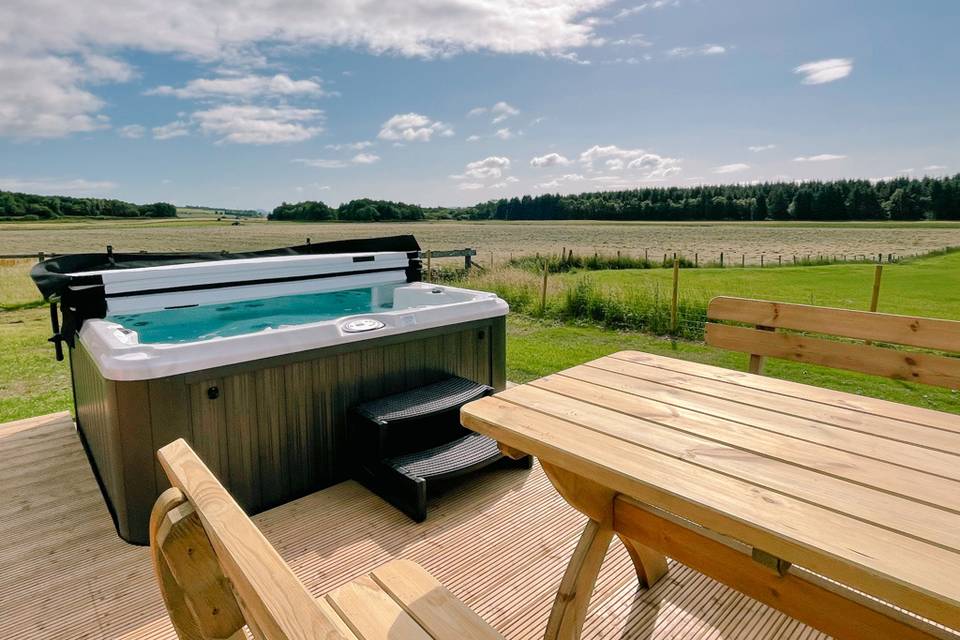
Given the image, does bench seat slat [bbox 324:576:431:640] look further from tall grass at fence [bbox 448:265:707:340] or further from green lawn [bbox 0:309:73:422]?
tall grass at fence [bbox 448:265:707:340]

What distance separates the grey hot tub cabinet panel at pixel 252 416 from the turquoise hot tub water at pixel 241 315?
2.27ft

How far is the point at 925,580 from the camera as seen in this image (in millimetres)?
741

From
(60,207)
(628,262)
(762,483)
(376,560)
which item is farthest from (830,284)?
(60,207)

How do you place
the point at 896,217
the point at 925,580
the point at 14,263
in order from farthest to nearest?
the point at 896,217
the point at 14,263
the point at 925,580

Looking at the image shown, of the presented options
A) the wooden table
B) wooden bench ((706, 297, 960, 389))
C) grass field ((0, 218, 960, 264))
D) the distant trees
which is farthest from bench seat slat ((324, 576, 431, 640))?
the distant trees

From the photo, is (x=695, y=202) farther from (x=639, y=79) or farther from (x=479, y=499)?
(x=479, y=499)

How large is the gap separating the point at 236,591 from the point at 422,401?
2001mm

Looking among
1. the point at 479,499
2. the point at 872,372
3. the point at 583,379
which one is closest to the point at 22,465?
the point at 479,499

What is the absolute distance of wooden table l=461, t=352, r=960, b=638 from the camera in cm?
82

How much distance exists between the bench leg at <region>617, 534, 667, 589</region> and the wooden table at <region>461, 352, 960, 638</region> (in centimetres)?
41

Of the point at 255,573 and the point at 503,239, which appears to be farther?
the point at 503,239

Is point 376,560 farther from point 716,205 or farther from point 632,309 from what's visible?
point 716,205

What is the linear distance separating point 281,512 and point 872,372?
2.45 meters

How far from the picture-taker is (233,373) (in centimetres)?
227
